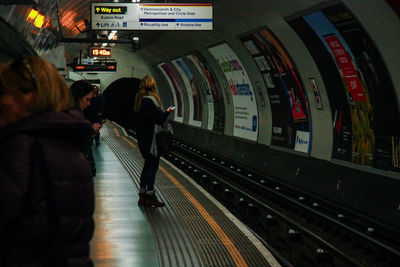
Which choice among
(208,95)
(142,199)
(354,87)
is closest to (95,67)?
(208,95)

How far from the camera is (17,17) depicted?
8.94 m

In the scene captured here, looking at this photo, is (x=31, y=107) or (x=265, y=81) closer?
(x=31, y=107)

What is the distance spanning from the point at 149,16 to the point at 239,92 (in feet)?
19.4

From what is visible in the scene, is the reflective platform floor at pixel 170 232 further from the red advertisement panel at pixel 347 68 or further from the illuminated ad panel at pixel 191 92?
the illuminated ad panel at pixel 191 92

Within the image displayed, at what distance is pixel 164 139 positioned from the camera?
7070 mm

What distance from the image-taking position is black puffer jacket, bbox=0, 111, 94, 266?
1.93m

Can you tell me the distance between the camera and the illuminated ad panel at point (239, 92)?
15.7m

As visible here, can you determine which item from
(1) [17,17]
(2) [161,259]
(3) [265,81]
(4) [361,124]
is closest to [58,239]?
(2) [161,259]

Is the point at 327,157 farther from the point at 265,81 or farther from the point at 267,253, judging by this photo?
the point at 267,253

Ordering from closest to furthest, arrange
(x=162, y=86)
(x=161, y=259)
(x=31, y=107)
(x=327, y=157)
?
(x=31, y=107)
(x=161, y=259)
(x=327, y=157)
(x=162, y=86)

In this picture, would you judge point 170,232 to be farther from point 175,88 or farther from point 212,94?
point 175,88

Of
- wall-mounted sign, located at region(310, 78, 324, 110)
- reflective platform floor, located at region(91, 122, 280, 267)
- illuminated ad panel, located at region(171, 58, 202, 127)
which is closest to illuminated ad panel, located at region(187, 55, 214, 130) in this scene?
illuminated ad panel, located at region(171, 58, 202, 127)

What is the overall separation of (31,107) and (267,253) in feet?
12.3

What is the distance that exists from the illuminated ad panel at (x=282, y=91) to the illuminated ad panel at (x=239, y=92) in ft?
4.55
